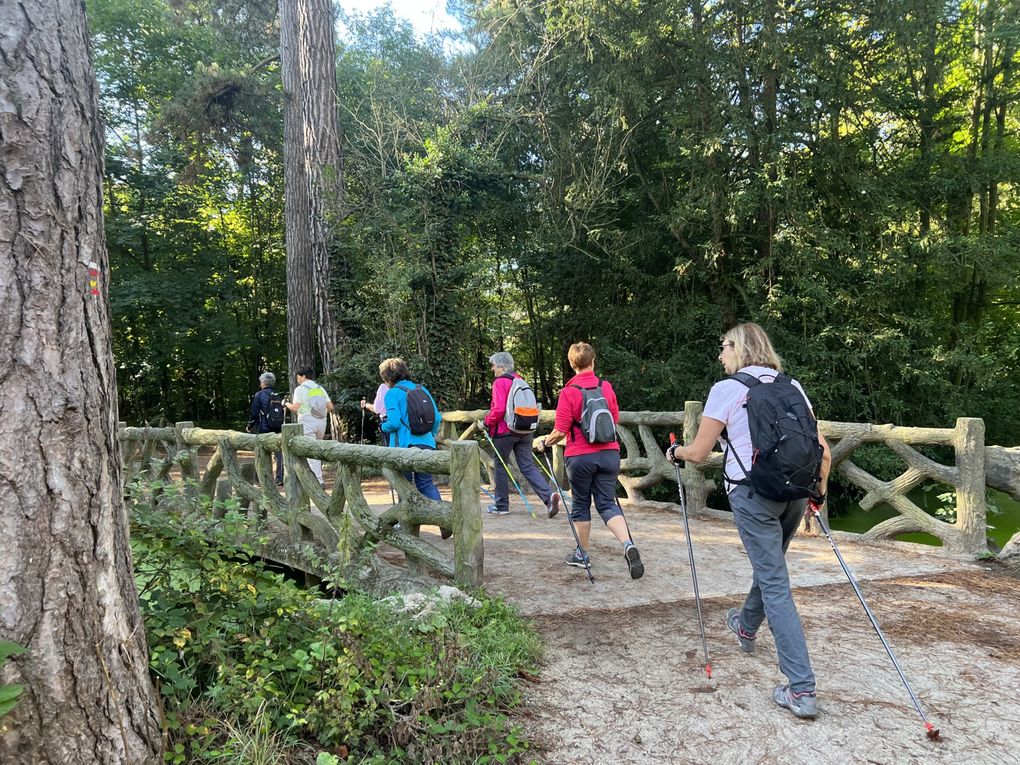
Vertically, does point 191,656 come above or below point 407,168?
below

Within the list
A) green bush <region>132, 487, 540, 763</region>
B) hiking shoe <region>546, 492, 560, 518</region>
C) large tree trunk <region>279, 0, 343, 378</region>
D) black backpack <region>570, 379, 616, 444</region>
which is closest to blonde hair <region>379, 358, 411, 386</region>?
hiking shoe <region>546, 492, 560, 518</region>

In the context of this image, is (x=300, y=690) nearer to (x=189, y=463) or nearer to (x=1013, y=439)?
(x=189, y=463)

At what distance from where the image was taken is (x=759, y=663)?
342cm

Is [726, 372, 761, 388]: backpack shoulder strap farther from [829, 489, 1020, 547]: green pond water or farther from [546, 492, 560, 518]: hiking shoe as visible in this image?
[829, 489, 1020, 547]: green pond water

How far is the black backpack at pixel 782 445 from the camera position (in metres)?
2.90

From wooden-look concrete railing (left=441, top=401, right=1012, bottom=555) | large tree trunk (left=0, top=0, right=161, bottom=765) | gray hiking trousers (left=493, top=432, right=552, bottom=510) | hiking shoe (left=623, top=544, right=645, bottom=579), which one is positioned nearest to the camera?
large tree trunk (left=0, top=0, right=161, bottom=765)

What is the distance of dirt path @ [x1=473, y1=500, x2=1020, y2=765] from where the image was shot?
273 centimetres

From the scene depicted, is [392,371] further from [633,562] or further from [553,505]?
[633,562]

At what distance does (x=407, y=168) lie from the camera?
35.8 ft

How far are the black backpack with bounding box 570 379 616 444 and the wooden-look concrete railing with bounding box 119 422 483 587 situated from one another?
917 millimetres

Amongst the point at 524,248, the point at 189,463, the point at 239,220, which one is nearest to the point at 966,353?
the point at 524,248

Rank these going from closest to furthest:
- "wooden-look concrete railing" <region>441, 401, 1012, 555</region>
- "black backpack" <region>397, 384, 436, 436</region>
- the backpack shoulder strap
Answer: the backpack shoulder strap, "wooden-look concrete railing" <region>441, 401, 1012, 555</region>, "black backpack" <region>397, 384, 436, 436</region>

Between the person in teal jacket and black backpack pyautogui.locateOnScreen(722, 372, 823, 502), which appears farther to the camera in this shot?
the person in teal jacket

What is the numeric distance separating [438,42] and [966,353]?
1223 centimetres
